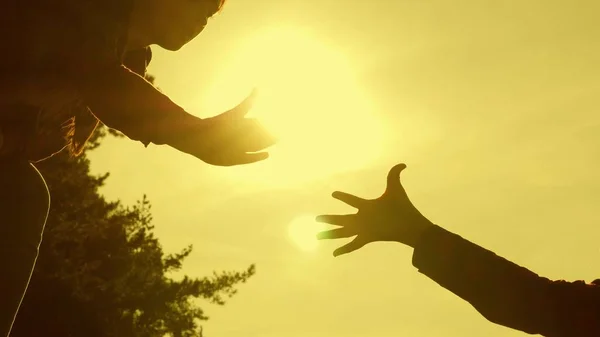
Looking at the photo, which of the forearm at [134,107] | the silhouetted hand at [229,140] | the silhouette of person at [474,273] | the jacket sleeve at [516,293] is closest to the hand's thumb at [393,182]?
the silhouette of person at [474,273]

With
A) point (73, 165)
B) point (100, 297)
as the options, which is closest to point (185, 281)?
point (100, 297)

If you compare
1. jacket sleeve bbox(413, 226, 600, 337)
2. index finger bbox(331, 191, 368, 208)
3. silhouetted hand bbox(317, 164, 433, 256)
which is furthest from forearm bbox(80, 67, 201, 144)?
jacket sleeve bbox(413, 226, 600, 337)

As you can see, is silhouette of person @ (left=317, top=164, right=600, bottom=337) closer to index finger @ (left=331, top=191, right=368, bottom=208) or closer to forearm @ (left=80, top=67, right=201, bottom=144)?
index finger @ (left=331, top=191, right=368, bottom=208)

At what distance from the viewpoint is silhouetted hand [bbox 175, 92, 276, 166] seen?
2.24 metres

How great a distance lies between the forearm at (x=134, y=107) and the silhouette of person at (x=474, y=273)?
56 centimetres

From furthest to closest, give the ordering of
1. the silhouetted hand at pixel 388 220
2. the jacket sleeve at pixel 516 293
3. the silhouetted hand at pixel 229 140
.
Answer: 1. the silhouetted hand at pixel 229 140
2. the silhouetted hand at pixel 388 220
3. the jacket sleeve at pixel 516 293

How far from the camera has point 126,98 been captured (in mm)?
2152

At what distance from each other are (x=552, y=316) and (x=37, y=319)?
18649 millimetres

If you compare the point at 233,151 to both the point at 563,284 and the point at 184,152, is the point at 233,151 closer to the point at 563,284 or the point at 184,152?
the point at 184,152

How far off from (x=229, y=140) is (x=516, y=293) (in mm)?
1013

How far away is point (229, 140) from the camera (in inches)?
89.6

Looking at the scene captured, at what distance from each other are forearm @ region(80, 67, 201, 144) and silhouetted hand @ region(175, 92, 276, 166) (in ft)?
0.14

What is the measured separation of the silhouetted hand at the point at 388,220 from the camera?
6.82 feet

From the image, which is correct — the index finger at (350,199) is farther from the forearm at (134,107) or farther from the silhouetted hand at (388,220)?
the forearm at (134,107)
